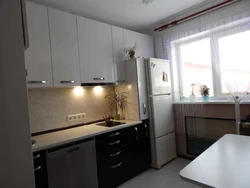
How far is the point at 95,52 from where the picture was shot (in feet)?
7.67

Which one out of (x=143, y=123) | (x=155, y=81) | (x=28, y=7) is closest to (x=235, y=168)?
(x=143, y=123)

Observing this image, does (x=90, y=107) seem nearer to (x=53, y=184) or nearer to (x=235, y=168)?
(x=53, y=184)

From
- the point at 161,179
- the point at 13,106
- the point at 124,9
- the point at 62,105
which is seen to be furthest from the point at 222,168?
the point at 124,9

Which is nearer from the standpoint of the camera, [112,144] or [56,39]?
[56,39]

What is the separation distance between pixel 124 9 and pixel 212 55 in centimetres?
154

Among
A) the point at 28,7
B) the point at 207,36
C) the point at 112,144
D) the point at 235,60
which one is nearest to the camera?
the point at 28,7

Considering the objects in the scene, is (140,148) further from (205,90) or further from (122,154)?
(205,90)

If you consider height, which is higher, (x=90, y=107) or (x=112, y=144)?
(x=90, y=107)

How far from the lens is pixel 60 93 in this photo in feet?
7.81

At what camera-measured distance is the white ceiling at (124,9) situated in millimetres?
2289

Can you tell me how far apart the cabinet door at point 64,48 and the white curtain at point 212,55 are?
1754mm

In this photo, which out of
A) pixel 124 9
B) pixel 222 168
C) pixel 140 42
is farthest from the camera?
pixel 140 42

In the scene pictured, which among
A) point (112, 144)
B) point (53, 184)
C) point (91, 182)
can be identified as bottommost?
point (91, 182)

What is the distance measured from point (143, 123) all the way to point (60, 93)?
1353mm
